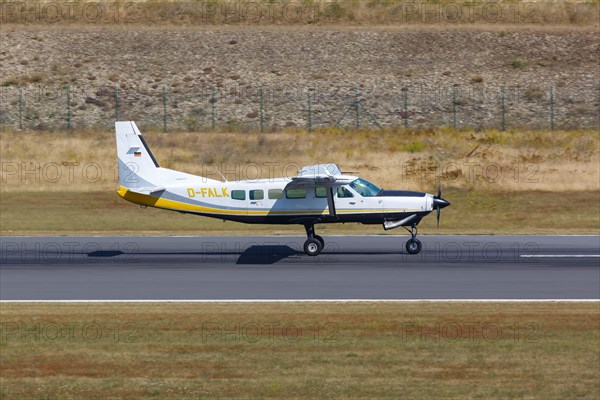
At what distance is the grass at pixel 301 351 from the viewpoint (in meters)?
15.9

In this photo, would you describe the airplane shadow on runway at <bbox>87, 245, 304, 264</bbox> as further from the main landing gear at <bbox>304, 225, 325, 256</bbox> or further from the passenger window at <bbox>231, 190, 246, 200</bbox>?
the passenger window at <bbox>231, 190, 246, 200</bbox>

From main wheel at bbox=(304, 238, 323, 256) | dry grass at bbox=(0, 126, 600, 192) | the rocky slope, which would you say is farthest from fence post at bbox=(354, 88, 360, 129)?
main wheel at bbox=(304, 238, 323, 256)

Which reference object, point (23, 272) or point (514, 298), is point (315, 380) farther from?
point (23, 272)

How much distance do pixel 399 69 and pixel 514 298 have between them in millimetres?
44347

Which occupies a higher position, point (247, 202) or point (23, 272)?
point (247, 202)

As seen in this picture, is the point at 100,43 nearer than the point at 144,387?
No

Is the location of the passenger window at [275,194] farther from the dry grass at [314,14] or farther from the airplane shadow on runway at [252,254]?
the dry grass at [314,14]

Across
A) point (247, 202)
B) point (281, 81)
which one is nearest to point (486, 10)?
point (281, 81)

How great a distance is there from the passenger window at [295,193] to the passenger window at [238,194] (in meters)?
1.36

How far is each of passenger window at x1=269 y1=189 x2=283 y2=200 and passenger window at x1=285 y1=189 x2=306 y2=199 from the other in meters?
0.19

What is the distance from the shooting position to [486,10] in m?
75.0

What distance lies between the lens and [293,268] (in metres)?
28.3

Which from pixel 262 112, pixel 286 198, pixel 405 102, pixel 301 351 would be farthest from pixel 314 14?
pixel 301 351

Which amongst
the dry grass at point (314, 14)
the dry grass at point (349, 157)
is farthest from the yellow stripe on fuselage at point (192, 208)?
the dry grass at point (314, 14)
